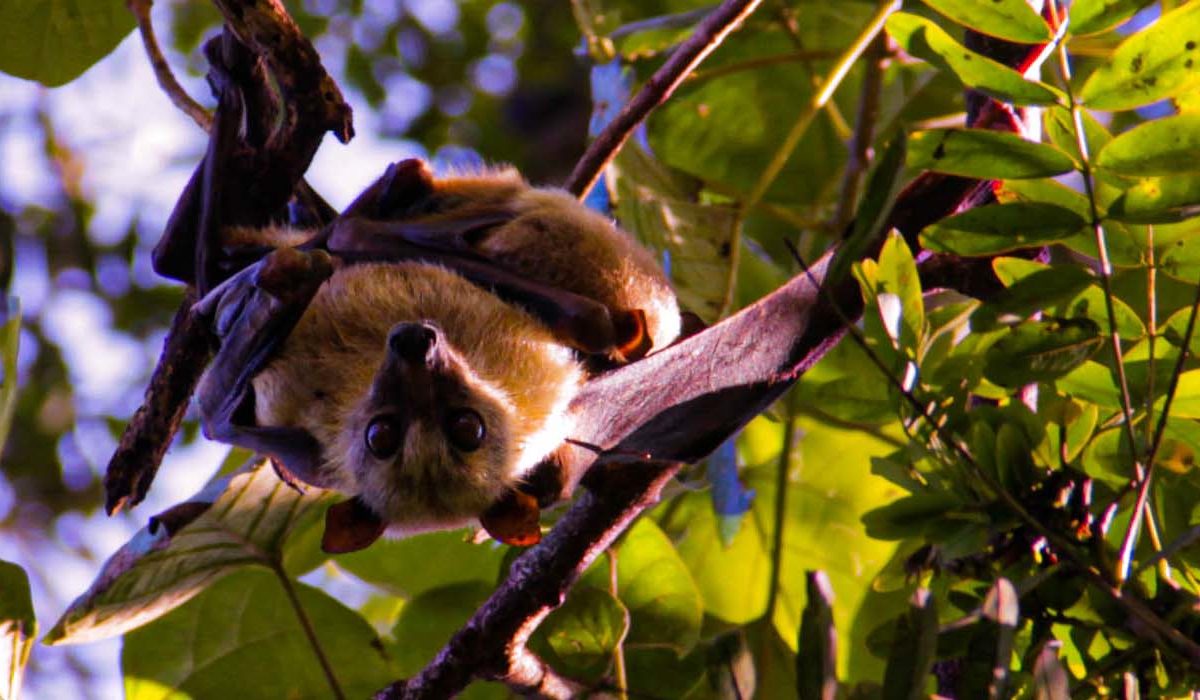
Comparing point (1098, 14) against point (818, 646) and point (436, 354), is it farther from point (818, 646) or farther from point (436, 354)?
point (436, 354)

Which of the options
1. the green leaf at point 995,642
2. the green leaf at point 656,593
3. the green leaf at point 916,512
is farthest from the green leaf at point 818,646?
the green leaf at point 656,593

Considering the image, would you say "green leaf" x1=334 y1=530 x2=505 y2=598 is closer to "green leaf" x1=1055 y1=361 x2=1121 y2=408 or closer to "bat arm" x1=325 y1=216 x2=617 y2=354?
"bat arm" x1=325 y1=216 x2=617 y2=354

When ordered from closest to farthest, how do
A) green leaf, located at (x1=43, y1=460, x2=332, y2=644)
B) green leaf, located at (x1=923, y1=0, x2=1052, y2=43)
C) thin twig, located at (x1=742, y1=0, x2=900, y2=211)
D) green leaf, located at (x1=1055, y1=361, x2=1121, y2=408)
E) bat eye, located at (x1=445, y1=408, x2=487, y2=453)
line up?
green leaf, located at (x1=923, y1=0, x2=1052, y2=43) < green leaf, located at (x1=1055, y1=361, x2=1121, y2=408) < green leaf, located at (x1=43, y1=460, x2=332, y2=644) < bat eye, located at (x1=445, y1=408, x2=487, y2=453) < thin twig, located at (x1=742, y1=0, x2=900, y2=211)

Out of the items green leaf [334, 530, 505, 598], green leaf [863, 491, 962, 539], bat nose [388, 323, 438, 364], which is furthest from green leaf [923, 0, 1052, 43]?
green leaf [334, 530, 505, 598]

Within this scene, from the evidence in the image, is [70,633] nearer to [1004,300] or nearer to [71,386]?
[1004,300]

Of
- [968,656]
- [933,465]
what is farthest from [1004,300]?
[968,656]

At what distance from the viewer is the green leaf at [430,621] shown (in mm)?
2738

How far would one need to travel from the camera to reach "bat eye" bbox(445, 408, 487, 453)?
2.55 metres

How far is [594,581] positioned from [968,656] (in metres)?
1.08

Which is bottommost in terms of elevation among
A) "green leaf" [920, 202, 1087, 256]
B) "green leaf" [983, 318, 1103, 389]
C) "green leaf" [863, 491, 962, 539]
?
"green leaf" [863, 491, 962, 539]

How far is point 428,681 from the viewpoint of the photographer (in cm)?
195

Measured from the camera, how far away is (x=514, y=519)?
245 cm

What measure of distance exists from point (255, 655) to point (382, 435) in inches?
22.0

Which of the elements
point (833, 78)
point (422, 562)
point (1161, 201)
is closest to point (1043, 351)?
point (1161, 201)
